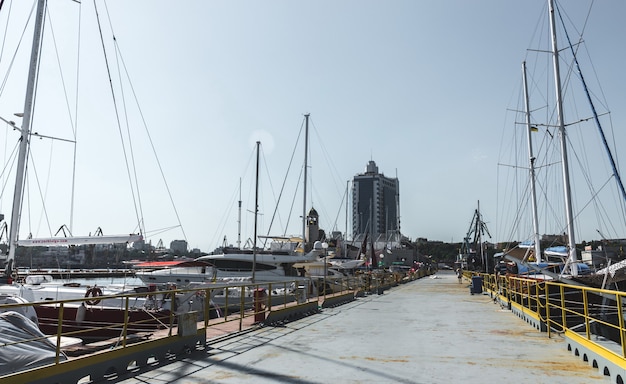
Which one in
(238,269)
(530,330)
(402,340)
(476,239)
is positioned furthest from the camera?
(476,239)

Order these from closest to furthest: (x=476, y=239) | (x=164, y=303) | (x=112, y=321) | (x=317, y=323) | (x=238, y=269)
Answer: (x=317, y=323), (x=112, y=321), (x=164, y=303), (x=238, y=269), (x=476, y=239)

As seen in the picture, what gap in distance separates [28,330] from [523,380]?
8099mm

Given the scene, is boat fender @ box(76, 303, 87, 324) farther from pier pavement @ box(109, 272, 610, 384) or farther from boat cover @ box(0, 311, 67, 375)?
boat cover @ box(0, 311, 67, 375)

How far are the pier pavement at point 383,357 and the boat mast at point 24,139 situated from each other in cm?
1247

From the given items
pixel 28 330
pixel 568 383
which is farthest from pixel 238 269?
pixel 568 383

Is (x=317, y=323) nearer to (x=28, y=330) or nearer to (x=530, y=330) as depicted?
(x=530, y=330)

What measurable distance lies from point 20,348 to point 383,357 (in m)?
6.21

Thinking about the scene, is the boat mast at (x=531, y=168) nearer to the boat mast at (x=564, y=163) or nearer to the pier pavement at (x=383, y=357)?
the boat mast at (x=564, y=163)

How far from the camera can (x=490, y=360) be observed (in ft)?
27.2

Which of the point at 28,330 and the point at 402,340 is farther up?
the point at 28,330

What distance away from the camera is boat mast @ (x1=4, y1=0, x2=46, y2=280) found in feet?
58.5

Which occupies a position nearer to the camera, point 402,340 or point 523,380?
point 523,380

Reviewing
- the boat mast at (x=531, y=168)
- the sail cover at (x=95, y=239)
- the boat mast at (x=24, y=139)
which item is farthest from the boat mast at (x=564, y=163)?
the boat mast at (x=24, y=139)

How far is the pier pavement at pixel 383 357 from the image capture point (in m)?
7.03
